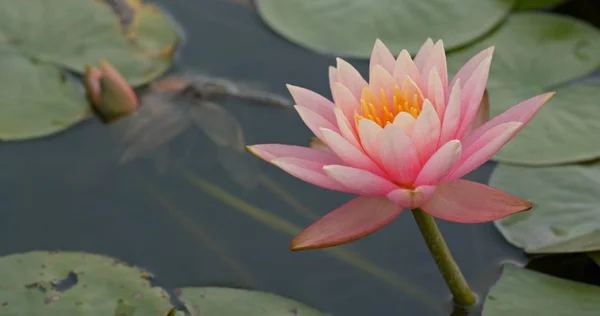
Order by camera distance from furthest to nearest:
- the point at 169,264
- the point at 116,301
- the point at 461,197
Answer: the point at 169,264, the point at 116,301, the point at 461,197

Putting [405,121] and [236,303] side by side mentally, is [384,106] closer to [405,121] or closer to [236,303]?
[405,121]

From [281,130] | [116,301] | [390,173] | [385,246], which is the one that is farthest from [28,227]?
[390,173]

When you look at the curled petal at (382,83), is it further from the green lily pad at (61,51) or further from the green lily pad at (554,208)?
the green lily pad at (61,51)

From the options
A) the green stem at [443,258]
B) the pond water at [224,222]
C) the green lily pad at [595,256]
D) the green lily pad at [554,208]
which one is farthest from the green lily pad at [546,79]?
the green stem at [443,258]

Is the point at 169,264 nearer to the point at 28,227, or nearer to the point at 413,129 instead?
the point at 28,227

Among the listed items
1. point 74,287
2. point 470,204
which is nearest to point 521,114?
point 470,204
